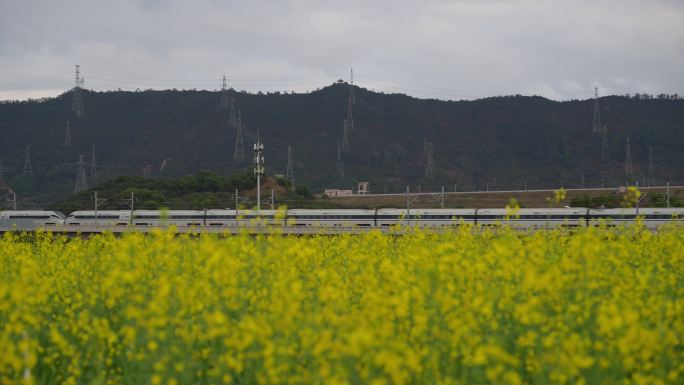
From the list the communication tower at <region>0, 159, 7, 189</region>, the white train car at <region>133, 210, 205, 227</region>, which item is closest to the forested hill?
the communication tower at <region>0, 159, 7, 189</region>

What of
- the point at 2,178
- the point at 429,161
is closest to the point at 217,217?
the point at 429,161

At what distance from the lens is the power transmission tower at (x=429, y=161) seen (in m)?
80.7

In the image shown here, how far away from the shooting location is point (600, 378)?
7152mm

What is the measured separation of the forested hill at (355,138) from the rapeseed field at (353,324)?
66438mm

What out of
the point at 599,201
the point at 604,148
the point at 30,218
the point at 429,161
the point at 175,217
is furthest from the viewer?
the point at 604,148

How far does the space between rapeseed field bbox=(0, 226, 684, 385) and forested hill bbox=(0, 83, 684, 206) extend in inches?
2616

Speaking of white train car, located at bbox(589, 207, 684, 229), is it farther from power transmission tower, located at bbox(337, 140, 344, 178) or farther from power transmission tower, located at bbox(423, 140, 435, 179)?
power transmission tower, located at bbox(337, 140, 344, 178)

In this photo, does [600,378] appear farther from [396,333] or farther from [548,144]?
[548,144]

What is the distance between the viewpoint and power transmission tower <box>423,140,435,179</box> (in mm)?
80650

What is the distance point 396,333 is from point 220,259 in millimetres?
2107

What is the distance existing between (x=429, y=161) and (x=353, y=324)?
→ 226ft

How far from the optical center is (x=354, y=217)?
130ft

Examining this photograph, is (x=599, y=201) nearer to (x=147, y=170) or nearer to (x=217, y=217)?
(x=217, y=217)

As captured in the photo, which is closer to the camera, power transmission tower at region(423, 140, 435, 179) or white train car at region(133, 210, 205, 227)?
white train car at region(133, 210, 205, 227)
